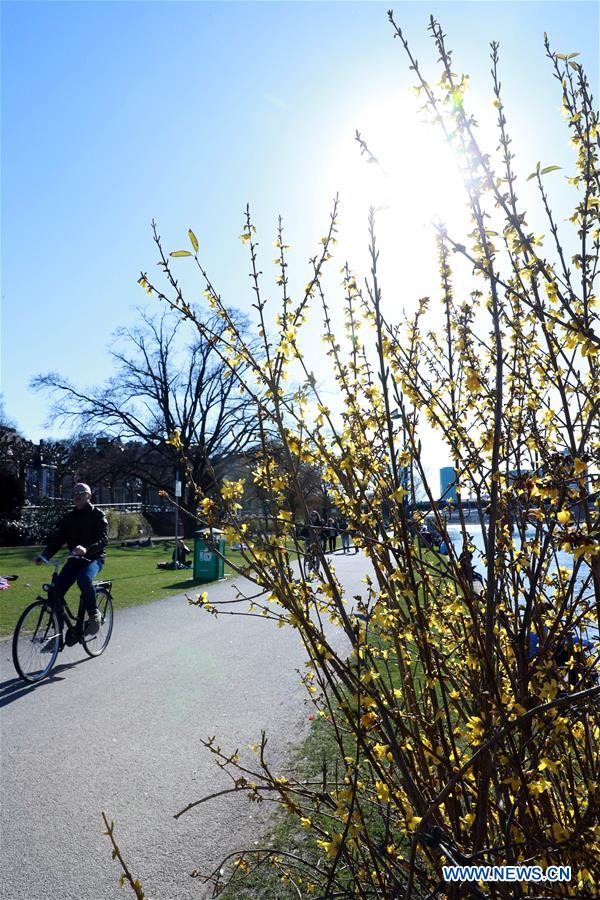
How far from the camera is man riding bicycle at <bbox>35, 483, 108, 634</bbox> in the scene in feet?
23.1

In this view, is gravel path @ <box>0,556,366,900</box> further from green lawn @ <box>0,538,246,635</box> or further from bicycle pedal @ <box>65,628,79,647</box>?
green lawn @ <box>0,538,246,635</box>

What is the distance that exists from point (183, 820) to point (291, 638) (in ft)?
18.4

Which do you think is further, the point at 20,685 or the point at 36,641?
the point at 36,641

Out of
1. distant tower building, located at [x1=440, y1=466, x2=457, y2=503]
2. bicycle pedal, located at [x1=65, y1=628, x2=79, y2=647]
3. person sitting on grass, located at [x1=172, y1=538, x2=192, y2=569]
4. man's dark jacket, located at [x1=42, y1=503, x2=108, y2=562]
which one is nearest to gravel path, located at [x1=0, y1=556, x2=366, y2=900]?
bicycle pedal, located at [x1=65, y1=628, x2=79, y2=647]

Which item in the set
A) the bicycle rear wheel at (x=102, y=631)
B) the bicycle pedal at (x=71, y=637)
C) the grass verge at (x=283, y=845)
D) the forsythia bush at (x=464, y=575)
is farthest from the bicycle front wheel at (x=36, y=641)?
the forsythia bush at (x=464, y=575)

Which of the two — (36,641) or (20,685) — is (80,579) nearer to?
(36,641)

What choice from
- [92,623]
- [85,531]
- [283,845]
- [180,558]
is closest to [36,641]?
[92,623]

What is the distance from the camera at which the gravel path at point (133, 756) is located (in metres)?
3.21

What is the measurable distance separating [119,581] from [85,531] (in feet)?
29.1

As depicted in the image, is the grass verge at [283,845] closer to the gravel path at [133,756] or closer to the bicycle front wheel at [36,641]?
the gravel path at [133,756]

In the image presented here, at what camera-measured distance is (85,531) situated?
23.9ft

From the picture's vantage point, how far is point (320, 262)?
95.7 inches

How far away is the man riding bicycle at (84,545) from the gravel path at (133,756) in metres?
0.77

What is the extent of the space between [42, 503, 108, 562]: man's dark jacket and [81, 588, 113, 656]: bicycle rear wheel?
853 mm
